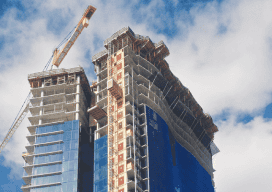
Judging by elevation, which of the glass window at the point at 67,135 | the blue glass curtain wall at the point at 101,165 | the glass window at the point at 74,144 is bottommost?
→ the blue glass curtain wall at the point at 101,165

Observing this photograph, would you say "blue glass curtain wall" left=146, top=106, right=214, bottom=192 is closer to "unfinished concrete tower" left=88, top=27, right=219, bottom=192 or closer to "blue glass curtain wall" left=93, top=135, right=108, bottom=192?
"unfinished concrete tower" left=88, top=27, right=219, bottom=192

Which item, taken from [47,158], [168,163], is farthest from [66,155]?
[168,163]

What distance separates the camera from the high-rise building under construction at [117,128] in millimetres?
133375

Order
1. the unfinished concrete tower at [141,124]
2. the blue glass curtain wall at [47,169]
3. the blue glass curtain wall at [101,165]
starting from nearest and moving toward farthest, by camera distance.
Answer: the blue glass curtain wall at [101,165], the unfinished concrete tower at [141,124], the blue glass curtain wall at [47,169]

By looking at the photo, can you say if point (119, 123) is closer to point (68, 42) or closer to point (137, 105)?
point (137, 105)

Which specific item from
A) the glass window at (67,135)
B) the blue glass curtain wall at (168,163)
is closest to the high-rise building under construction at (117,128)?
the glass window at (67,135)

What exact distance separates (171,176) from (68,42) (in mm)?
→ 89903

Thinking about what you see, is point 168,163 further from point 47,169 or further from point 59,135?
point 47,169

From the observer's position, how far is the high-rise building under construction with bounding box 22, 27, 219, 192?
5251 inches

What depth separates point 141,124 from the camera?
141 meters

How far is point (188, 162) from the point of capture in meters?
162

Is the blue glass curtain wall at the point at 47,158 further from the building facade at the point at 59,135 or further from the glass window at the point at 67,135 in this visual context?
the glass window at the point at 67,135

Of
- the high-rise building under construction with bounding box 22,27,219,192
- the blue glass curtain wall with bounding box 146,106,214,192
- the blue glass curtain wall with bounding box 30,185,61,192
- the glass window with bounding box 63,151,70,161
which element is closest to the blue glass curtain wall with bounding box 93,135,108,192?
the high-rise building under construction with bounding box 22,27,219,192

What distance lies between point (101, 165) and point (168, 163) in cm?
2308
